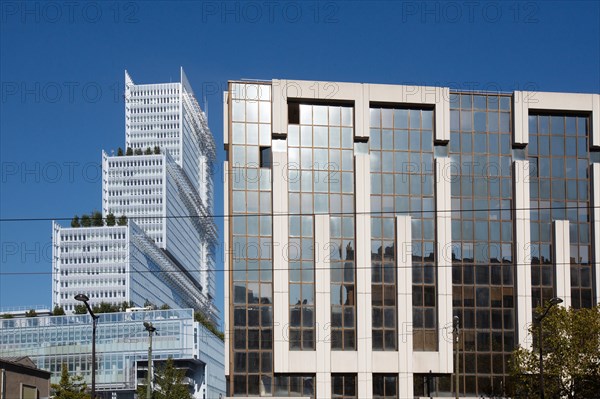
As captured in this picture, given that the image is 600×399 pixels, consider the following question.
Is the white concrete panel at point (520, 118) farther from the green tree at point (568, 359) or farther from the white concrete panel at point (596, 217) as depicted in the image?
the green tree at point (568, 359)

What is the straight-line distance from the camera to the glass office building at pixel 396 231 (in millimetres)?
67688

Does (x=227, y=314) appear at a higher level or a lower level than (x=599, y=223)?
lower

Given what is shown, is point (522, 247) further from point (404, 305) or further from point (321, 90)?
point (321, 90)

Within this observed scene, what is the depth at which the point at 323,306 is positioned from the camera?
2672 inches

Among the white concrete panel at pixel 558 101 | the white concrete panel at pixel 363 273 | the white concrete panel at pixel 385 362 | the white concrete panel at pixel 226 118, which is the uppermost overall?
the white concrete panel at pixel 558 101

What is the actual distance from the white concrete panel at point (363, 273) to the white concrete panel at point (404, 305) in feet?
3.82

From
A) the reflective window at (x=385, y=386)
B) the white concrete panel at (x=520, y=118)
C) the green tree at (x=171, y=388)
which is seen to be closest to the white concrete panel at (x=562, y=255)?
the white concrete panel at (x=520, y=118)

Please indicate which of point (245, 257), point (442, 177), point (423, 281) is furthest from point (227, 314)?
point (442, 177)

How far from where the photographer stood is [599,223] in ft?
236

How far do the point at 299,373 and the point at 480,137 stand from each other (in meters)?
22.3

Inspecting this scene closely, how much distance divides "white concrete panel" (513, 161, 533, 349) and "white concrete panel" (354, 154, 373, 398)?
36.4 feet

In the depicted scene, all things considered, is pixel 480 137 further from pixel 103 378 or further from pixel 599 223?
pixel 103 378

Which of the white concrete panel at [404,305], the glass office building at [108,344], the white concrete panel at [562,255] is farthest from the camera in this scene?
the glass office building at [108,344]

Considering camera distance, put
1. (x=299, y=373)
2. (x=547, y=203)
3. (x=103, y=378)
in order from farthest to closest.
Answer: (x=103, y=378), (x=547, y=203), (x=299, y=373)
